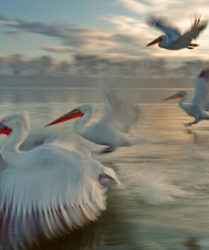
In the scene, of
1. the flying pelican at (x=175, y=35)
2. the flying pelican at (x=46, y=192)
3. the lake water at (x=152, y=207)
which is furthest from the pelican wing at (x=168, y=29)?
the flying pelican at (x=46, y=192)

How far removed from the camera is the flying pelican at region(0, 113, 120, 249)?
375cm

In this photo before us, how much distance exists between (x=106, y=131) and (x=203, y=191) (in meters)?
1.75

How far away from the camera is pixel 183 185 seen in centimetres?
576

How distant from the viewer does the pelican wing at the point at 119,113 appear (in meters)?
6.01

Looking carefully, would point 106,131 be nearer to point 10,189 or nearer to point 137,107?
point 137,107

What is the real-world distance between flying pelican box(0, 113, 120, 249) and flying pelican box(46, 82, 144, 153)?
2.21 metres

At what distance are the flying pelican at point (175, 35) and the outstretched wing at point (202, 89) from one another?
690 mm

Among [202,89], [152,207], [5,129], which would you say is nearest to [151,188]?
[152,207]

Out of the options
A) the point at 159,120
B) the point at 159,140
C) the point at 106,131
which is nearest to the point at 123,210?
the point at 106,131

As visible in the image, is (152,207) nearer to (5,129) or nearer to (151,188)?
(151,188)

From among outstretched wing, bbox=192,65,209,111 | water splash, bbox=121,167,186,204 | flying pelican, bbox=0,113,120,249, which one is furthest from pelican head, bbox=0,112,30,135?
outstretched wing, bbox=192,65,209,111

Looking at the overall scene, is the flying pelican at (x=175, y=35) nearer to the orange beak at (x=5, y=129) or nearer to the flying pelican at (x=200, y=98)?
the flying pelican at (x=200, y=98)

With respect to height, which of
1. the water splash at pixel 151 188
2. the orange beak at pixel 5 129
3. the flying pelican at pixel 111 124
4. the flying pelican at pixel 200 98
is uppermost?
the orange beak at pixel 5 129

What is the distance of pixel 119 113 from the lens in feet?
20.5
